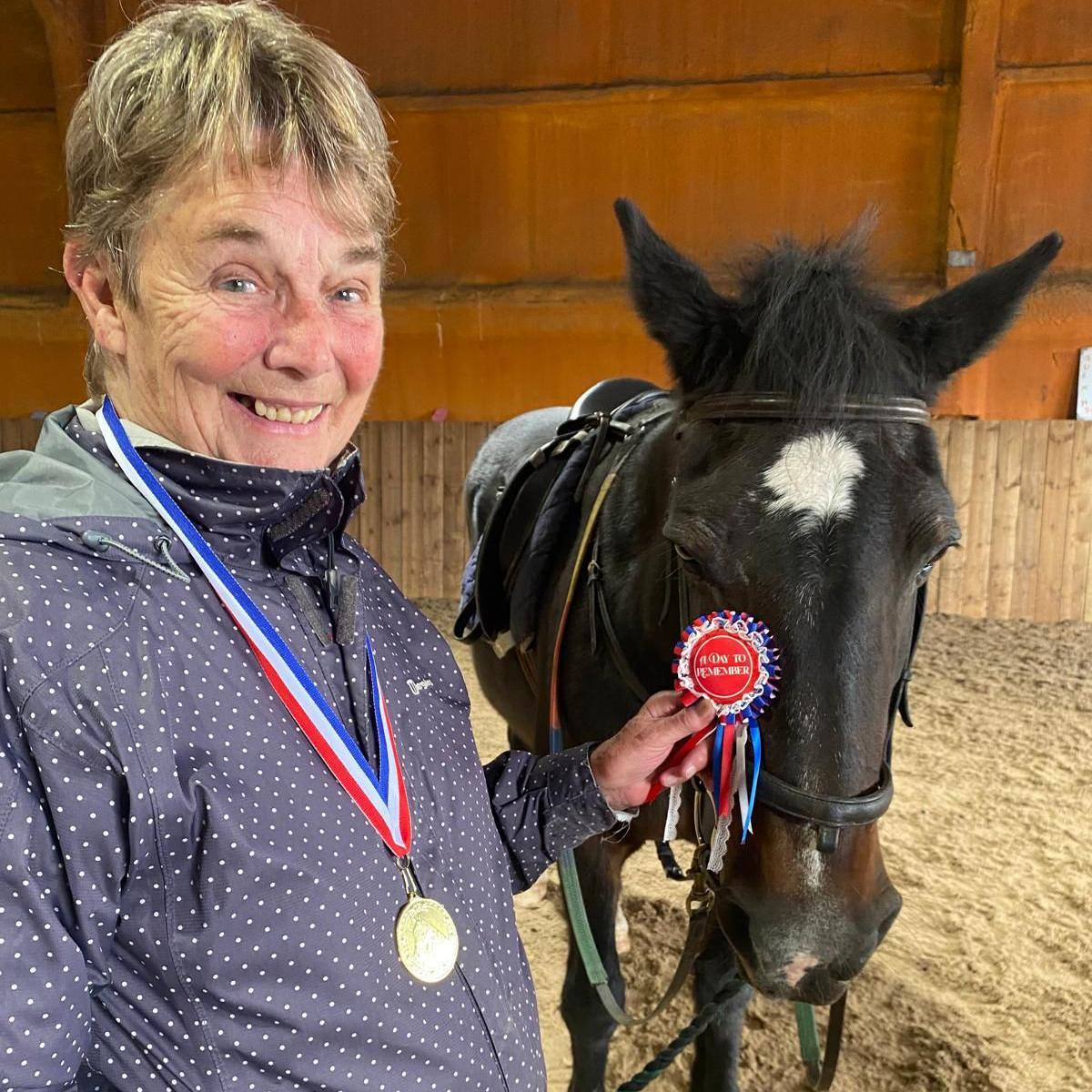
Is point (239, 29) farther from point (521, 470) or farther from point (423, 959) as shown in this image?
point (521, 470)

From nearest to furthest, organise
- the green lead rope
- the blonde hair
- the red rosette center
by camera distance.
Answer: the blonde hair < the red rosette center < the green lead rope

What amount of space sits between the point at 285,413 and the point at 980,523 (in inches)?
262

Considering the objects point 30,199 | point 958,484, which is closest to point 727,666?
point 958,484

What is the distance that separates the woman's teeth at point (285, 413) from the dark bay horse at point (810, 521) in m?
0.62

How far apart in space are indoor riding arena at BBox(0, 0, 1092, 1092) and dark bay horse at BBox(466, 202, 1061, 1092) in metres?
3.57

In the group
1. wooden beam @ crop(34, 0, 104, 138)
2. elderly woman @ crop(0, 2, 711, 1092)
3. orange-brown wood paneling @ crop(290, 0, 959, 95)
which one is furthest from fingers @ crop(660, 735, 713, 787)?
wooden beam @ crop(34, 0, 104, 138)

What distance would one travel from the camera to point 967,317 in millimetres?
1478

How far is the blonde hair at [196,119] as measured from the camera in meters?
0.79

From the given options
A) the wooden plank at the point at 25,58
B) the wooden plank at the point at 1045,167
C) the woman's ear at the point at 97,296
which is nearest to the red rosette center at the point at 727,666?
the woman's ear at the point at 97,296

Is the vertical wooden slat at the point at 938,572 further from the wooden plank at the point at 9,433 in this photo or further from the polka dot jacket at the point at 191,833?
the wooden plank at the point at 9,433

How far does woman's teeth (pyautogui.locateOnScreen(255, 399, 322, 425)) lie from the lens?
33.8 inches

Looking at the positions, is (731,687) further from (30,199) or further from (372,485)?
(30,199)

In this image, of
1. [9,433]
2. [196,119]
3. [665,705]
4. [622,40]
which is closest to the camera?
[196,119]

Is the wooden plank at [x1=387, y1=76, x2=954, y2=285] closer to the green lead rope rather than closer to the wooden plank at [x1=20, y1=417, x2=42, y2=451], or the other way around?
the wooden plank at [x1=20, y1=417, x2=42, y2=451]
